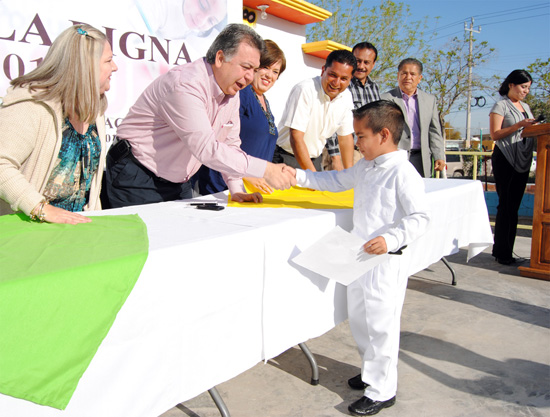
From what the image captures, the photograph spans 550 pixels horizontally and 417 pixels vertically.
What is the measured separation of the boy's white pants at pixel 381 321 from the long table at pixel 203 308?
163 millimetres

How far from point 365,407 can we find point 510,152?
132 inches

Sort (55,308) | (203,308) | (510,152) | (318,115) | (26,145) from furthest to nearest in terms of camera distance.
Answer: (510,152) < (318,115) < (26,145) < (203,308) < (55,308)

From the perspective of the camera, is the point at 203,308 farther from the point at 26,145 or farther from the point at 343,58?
the point at 343,58

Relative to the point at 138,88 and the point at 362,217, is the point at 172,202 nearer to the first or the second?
the point at 362,217

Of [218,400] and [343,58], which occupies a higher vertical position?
[343,58]

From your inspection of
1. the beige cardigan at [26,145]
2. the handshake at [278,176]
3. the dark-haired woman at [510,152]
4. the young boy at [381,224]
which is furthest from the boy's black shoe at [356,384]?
the dark-haired woman at [510,152]

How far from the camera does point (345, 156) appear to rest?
3287 millimetres

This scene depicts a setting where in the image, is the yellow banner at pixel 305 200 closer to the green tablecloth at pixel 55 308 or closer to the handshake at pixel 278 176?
the handshake at pixel 278 176

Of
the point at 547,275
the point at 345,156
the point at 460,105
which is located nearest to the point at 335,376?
the point at 345,156

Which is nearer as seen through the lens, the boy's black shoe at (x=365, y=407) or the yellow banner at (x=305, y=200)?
the boy's black shoe at (x=365, y=407)

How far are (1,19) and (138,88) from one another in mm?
1187

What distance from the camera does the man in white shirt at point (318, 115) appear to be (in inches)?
115

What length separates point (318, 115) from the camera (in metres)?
3.07

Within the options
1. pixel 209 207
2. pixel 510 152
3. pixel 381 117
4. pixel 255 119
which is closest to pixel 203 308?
pixel 209 207
